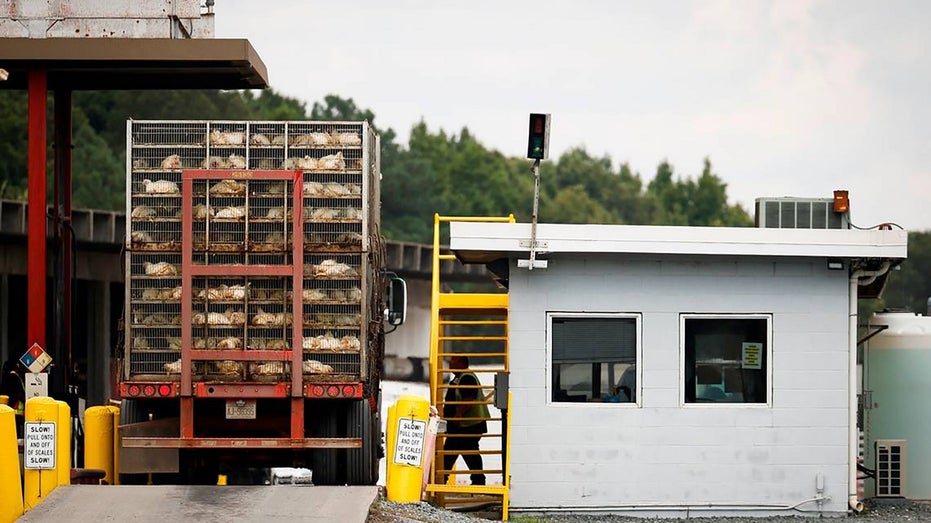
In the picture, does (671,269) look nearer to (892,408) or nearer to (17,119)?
(892,408)

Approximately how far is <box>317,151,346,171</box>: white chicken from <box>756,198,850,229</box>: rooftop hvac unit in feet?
16.7

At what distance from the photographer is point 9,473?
48.4ft

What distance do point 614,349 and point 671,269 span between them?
3.67 feet

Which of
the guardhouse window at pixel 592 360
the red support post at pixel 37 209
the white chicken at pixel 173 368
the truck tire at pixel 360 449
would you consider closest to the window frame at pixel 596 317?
the guardhouse window at pixel 592 360

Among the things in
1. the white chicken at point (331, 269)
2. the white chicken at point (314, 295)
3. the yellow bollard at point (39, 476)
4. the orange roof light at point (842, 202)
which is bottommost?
the yellow bollard at point (39, 476)

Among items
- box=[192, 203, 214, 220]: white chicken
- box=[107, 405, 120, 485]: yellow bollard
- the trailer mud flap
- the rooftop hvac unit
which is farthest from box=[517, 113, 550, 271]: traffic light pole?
box=[107, 405, 120, 485]: yellow bollard

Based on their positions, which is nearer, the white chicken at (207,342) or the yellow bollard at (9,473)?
the yellow bollard at (9,473)

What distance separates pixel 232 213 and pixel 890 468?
28.4ft

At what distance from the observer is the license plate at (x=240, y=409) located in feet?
56.0

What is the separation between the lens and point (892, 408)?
19.8m

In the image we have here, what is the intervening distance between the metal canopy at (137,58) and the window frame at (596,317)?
682 cm

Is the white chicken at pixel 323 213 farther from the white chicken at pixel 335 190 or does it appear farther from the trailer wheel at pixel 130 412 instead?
the trailer wheel at pixel 130 412

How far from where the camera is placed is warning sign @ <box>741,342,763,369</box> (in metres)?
17.9

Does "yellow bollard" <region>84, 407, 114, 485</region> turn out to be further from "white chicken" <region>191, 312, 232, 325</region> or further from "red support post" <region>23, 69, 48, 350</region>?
"red support post" <region>23, 69, 48, 350</region>
